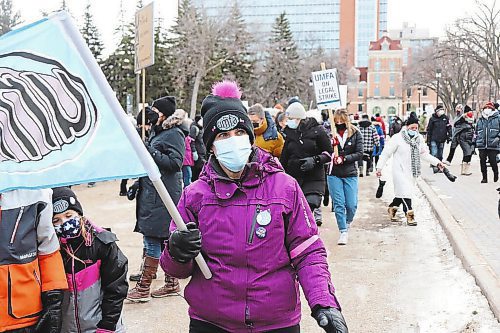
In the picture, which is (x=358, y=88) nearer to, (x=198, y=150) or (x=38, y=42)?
(x=198, y=150)

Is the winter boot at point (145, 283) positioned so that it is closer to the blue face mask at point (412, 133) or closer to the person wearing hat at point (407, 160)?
the person wearing hat at point (407, 160)

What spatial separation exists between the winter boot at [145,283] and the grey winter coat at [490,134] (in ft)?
37.5

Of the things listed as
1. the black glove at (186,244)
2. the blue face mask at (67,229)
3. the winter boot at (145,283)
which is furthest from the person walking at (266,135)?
the black glove at (186,244)

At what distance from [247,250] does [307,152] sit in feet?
18.4

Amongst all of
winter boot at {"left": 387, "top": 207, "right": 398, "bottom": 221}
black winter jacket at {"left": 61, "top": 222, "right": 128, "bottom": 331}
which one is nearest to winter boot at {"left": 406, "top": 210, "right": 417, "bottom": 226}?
winter boot at {"left": 387, "top": 207, "right": 398, "bottom": 221}

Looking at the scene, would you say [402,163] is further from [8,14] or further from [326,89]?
[8,14]

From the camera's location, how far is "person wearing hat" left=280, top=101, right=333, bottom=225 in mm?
8516

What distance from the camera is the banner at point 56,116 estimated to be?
248 centimetres

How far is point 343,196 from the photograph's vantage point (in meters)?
9.16

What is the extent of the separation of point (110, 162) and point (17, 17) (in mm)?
67780

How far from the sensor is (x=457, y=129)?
18516 mm

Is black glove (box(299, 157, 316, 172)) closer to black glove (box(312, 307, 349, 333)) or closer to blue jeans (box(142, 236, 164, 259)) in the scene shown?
blue jeans (box(142, 236, 164, 259))

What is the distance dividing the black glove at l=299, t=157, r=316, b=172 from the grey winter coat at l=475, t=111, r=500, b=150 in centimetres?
861

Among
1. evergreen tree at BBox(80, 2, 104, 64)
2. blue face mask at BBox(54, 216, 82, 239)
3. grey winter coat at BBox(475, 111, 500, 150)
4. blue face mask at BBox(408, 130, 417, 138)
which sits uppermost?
evergreen tree at BBox(80, 2, 104, 64)
